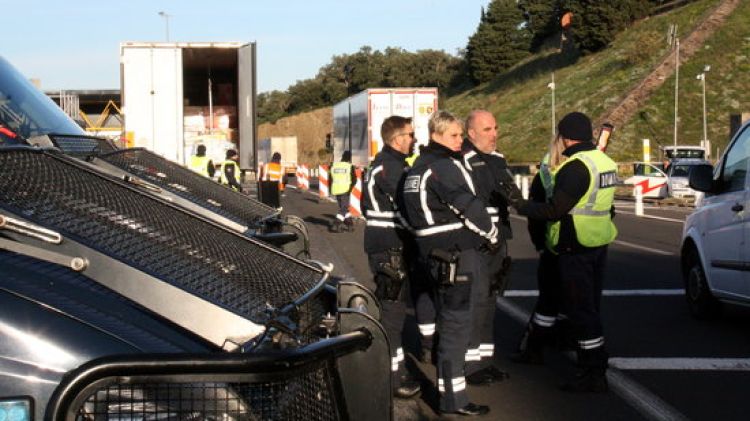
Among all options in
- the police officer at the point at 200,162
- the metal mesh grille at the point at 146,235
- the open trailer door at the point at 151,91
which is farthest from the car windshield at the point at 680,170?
the metal mesh grille at the point at 146,235

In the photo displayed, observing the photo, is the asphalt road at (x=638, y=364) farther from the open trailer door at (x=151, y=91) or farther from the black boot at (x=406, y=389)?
the open trailer door at (x=151, y=91)

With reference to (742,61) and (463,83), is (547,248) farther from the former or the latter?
(463,83)

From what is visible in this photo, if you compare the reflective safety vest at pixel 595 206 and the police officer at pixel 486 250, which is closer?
the reflective safety vest at pixel 595 206

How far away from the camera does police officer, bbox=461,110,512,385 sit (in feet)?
24.1

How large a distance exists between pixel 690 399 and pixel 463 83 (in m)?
99.4

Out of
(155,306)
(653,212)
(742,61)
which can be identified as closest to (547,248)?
(155,306)

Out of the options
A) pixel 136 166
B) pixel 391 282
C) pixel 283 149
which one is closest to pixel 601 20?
pixel 283 149

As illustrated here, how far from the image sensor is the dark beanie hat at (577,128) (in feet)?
24.0

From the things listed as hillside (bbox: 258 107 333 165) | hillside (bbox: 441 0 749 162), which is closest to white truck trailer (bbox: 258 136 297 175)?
hillside (bbox: 441 0 749 162)

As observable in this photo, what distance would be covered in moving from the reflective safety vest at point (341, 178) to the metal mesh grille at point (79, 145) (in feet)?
51.4

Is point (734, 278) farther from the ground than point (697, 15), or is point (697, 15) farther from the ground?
point (697, 15)

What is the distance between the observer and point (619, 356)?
27.2 feet

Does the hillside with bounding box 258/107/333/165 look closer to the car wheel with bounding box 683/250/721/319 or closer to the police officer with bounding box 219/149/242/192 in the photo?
the police officer with bounding box 219/149/242/192

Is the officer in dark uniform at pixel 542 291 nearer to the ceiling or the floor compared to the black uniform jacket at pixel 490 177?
nearer to the floor
